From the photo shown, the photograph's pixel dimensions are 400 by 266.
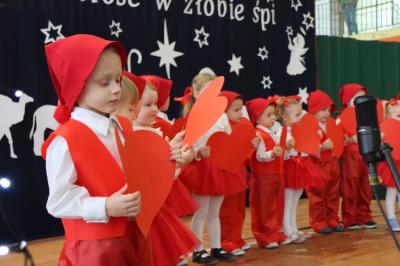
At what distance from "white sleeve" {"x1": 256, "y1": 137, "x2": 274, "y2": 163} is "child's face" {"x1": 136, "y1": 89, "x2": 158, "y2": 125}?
4.38ft

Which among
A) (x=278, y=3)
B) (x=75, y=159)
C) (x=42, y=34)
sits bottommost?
(x=75, y=159)

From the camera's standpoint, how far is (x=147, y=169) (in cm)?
147

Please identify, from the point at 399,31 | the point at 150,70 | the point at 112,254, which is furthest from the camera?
the point at 399,31

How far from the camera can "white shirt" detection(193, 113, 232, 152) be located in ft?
10.6

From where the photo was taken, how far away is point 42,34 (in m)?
4.51

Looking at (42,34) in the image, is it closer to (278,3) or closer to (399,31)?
(278,3)

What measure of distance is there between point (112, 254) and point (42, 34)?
349 cm

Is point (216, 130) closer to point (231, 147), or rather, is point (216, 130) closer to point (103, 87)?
point (231, 147)

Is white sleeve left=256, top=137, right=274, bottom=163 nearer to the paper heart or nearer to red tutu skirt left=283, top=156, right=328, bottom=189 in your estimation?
red tutu skirt left=283, top=156, right=328, bottom=189

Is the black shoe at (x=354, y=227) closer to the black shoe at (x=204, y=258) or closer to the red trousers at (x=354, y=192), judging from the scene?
the red trousers at (x=354, y=192)

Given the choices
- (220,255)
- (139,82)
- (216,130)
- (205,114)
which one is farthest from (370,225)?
(205,114)

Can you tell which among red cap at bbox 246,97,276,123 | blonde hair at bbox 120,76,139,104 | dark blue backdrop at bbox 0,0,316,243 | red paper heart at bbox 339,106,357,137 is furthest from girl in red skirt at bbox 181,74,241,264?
dark blue backdrop at bbox 0,0,316,243

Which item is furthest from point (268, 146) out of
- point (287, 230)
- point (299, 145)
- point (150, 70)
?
point (150, 70)

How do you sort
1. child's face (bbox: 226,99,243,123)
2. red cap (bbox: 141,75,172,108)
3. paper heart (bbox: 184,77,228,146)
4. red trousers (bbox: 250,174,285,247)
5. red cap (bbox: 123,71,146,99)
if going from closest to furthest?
paper heart (bbox: 184,77,228,146)
red cap (bbox: 123,71,146,99)
red cap (bbox: 141,75,172,108)
child's face (bbox: 226,99,243,123)
red trousers (bbox: 250,174,285,247)
